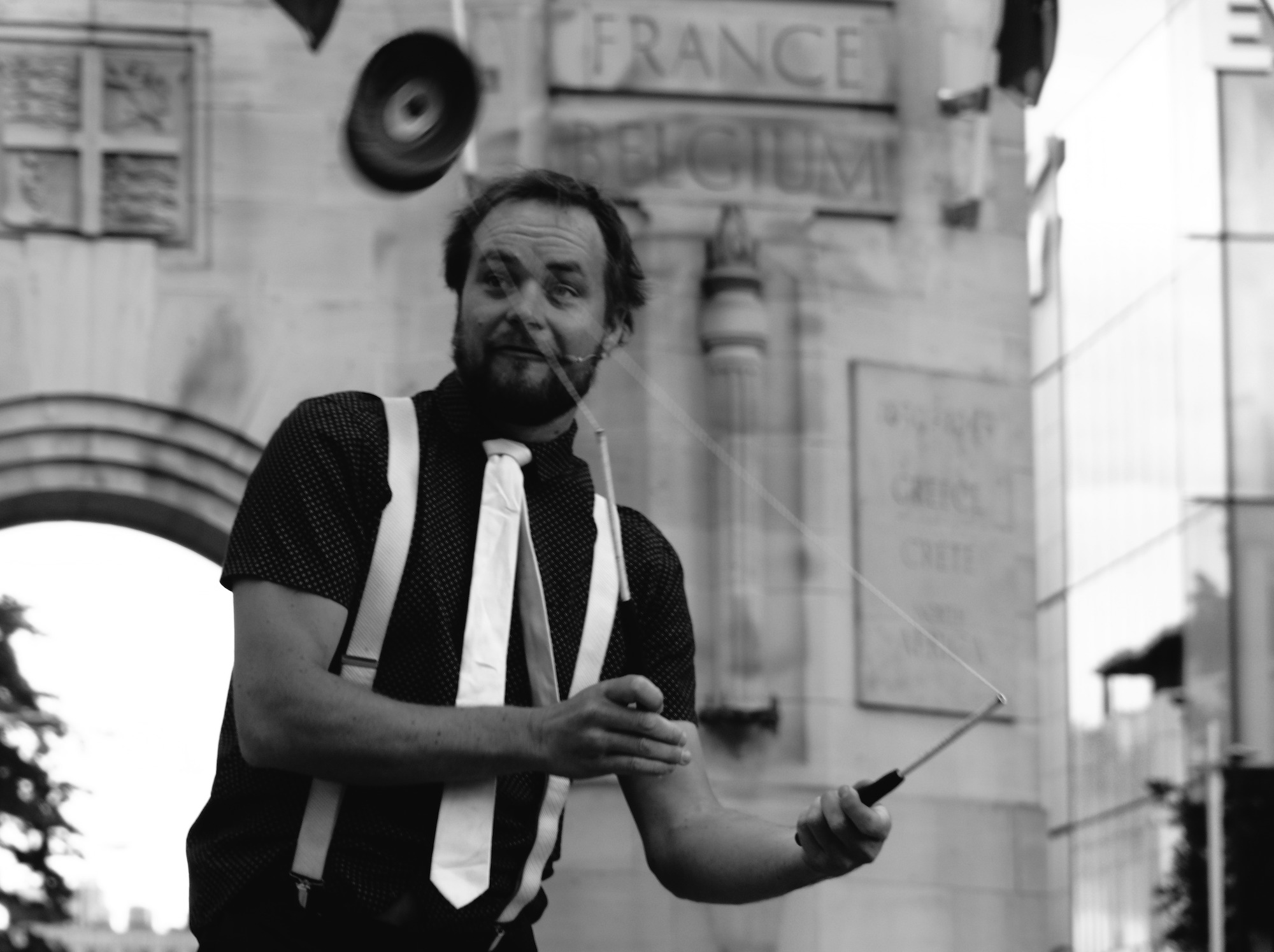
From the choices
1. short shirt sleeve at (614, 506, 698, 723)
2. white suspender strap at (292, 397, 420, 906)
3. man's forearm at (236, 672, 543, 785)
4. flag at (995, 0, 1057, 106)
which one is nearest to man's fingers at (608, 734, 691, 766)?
man's forearm at (236, 672, 543, 785)

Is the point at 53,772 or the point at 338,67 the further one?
the point at 53,772

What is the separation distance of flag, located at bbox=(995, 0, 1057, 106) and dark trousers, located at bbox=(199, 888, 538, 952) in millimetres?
8434

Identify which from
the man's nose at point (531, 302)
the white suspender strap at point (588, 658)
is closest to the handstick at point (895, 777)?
the white suspender strap at point (588, 658)

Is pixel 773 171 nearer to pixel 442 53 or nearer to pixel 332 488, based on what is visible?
pixel 442 53

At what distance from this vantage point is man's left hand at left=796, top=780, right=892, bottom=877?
329 centimetres

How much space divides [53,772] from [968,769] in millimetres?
6193

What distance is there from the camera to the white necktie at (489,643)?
10.9ft

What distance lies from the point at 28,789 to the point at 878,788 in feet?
40.8

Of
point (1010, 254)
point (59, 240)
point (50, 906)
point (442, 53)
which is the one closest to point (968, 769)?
point (1010, 254)

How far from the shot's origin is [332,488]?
3361 millimetres

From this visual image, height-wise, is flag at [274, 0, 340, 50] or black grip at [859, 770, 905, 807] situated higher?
flag at [274, 0, 340, 50]

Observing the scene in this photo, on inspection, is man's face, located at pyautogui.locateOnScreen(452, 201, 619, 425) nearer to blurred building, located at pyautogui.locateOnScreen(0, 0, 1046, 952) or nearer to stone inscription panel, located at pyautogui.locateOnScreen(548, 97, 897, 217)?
blurred building, located at pyautogui.locateOnScreen(0, 0, 1046, 952)

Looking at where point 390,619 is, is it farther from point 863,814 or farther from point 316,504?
point 863,814

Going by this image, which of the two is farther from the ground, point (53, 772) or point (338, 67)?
point (338, 67)
